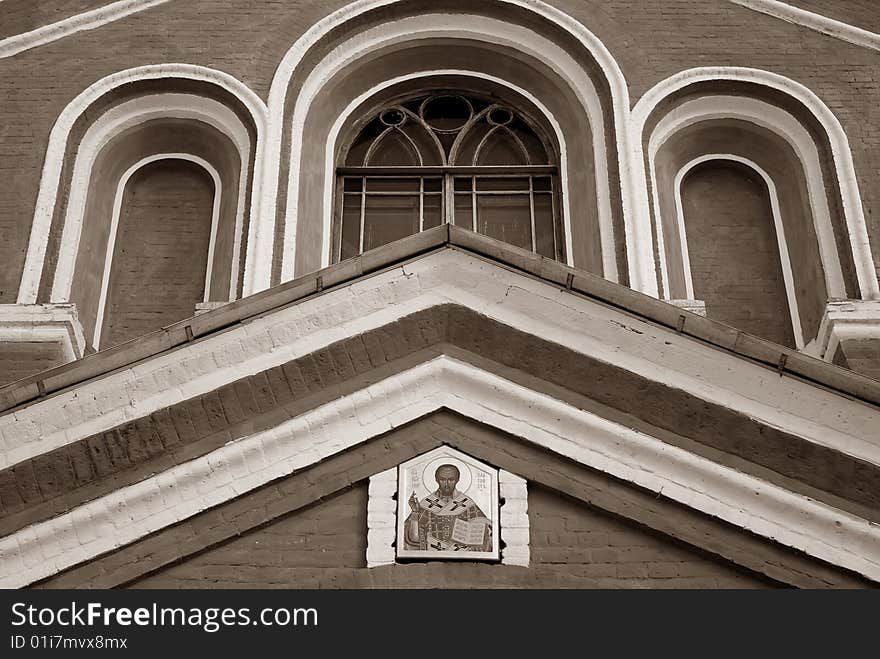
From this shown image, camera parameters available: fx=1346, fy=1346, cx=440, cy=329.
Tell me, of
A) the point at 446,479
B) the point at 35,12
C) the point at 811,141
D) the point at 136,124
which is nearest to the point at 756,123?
the point at 811,141

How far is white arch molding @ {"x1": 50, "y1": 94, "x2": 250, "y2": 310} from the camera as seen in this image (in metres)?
9.31

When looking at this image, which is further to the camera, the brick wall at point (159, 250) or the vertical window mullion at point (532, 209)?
the vertical window mullion at point (532, 209)

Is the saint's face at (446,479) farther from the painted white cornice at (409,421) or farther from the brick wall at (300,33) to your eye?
the brick wall at (300,33)

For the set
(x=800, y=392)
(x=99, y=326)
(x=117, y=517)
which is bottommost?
(x=117, y=517)

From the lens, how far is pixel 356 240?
382 inches

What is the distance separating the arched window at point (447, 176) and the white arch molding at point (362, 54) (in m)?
0.50

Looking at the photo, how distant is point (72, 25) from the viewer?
405 inches

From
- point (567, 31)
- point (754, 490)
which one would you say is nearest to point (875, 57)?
point (567, 31)

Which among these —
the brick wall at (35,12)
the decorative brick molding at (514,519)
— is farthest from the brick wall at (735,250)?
the brick wall at (35,12)

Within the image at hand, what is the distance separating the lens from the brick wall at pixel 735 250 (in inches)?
362

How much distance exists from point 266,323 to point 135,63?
4.55 meters

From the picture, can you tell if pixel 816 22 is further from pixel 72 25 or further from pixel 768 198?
pixel 72 25
